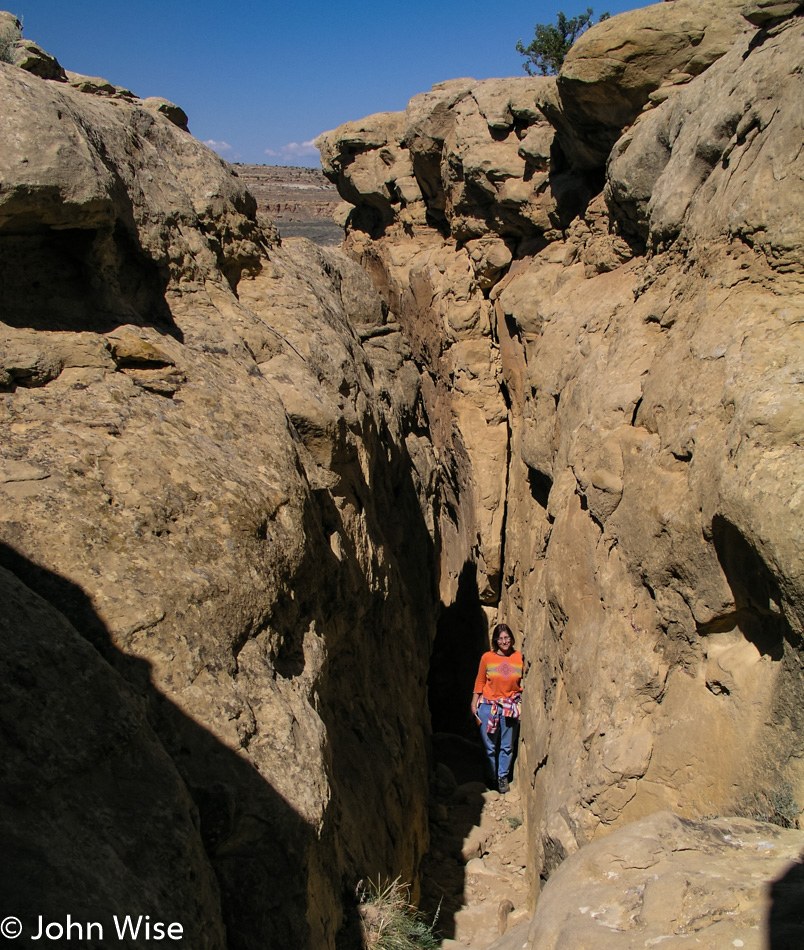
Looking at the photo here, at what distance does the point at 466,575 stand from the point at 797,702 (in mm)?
6199

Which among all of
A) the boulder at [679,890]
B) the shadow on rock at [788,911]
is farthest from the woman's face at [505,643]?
the shadow on rock at [788,911]

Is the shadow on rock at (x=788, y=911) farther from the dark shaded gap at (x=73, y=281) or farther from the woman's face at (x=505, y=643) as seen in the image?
the woman's face at (x=505, y=643)

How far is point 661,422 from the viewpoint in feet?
14.2

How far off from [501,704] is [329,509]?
3.17 meters

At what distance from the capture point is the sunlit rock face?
337cm

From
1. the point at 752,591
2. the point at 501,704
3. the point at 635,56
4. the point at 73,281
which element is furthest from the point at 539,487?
the point at 73,281

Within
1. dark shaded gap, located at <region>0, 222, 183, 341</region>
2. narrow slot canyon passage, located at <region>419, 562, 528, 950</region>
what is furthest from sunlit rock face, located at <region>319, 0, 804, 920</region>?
dark shaded gap, located at <region>0, 222, 183, 341</region>

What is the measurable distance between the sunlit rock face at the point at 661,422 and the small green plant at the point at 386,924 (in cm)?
99

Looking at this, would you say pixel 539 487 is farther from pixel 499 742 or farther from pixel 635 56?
pixel 635 56

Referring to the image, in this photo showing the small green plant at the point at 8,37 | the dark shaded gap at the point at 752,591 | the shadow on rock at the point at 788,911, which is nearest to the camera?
the shadow on rock at the point at 788,911

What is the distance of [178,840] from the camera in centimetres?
232

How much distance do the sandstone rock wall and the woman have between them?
1.38 meters

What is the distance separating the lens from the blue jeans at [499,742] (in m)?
6.86

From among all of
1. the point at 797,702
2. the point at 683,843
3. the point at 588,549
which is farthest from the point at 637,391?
the point at 683,843
